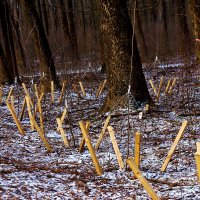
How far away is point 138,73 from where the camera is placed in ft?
24.1

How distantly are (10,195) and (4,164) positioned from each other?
41.9 inches

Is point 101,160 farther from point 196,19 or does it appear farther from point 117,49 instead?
point 196,19

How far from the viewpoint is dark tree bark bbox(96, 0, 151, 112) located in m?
7.09

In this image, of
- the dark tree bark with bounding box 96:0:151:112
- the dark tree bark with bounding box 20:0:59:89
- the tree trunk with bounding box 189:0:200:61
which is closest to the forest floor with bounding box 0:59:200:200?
the dark tree bark with bounding box 96:0:151:112

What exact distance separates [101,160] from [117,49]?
→ 2657 mm

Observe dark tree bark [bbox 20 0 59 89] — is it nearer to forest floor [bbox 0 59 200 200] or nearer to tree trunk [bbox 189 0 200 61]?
forest floor [bbox 0 59 200 200]

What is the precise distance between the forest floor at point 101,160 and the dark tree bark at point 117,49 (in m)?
0.38

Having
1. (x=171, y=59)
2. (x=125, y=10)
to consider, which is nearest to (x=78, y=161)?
(x=125, y=10)

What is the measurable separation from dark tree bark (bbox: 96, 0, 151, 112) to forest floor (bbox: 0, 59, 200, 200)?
15.1 inches

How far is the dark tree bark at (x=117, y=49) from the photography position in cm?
709

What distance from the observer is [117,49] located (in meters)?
7.13

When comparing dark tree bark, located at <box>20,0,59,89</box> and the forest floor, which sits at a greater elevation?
dark tree bark, located at <box>20,0,59,89</box>

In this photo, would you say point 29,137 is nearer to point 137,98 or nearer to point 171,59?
point 137,98

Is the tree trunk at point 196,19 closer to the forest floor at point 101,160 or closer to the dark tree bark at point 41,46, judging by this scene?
the forest floor at point 101,160
